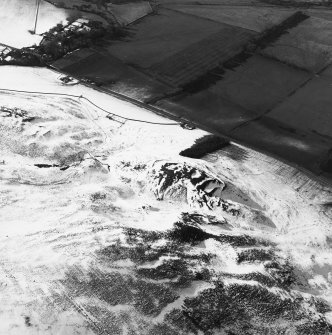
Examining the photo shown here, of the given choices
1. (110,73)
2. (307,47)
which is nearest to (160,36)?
(110,73)

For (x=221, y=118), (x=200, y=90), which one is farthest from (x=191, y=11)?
(x=221, y=118)

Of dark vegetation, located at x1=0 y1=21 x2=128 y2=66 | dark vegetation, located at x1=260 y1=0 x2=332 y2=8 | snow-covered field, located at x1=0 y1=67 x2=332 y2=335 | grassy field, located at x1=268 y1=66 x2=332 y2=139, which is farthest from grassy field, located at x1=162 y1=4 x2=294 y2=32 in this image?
snow-covered field, located at x1=0 y1=67 x2=332 y2=335

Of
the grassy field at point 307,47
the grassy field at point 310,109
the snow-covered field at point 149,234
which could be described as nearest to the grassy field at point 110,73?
the snow-covered field at point 149,234

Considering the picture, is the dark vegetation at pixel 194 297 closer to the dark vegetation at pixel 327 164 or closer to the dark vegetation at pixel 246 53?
the dark vegetation at pixel 327 164

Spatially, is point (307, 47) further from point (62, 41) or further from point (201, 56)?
point (62, 41)

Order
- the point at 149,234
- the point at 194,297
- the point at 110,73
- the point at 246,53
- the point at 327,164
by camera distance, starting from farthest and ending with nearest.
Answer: the point at 246,53 → the point at 110,73 → the point at 327,164 → the point at 149,234 → the point at 194,297

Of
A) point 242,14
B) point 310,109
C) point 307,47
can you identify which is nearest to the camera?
point 310,109
